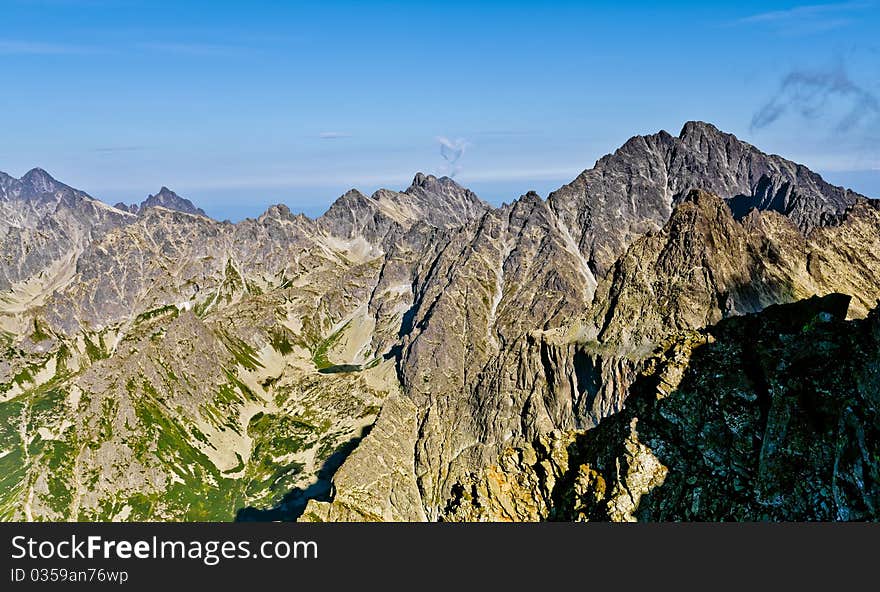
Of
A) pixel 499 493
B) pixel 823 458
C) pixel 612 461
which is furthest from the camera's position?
pixel 499 493

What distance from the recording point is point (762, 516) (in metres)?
35.1

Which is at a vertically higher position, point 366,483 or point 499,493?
point 499,493

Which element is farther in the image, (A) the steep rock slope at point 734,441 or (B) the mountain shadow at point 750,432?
(A) the steep rock slope at point 734,441

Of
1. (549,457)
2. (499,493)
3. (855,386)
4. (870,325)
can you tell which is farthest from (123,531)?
(870,325)

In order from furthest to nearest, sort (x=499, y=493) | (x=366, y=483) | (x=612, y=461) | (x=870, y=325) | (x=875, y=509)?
(x=366, y=483)
(x=499, y=493)
(x=612, y=461)
(x=870, y=325)
(x=875, y=509)

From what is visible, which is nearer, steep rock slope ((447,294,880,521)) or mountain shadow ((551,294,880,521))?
mountain shadow ((551,294,880,521))

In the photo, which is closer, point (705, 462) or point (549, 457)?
point (705, 462)

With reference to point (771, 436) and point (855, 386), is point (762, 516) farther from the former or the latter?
point (855, 386)

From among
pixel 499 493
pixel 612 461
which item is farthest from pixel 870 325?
pixel 499 493

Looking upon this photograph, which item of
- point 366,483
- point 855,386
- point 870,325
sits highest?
point 870,325

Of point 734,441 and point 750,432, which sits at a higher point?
point 750,432

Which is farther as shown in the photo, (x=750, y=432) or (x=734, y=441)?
(x=734, y=441)

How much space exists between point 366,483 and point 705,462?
170 metres

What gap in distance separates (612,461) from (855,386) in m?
16.0
